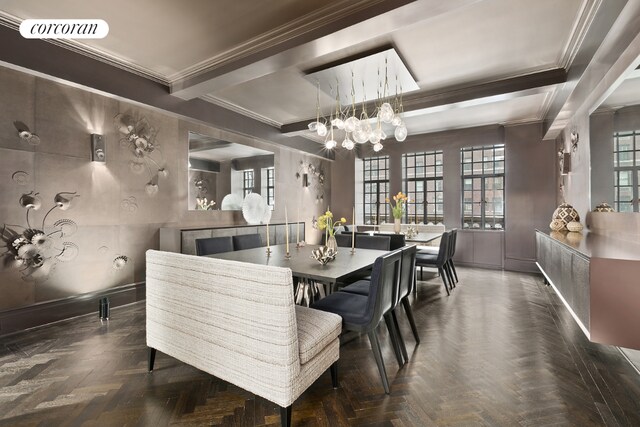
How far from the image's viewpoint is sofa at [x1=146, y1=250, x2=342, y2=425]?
1.56m

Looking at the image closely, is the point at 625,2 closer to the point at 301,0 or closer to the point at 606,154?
the point at 606,154

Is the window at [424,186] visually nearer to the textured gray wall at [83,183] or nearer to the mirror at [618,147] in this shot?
the mirror at [618,147]

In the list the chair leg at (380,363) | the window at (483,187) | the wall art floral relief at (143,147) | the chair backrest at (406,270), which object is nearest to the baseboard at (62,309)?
the wall art floral relief at (143,147)

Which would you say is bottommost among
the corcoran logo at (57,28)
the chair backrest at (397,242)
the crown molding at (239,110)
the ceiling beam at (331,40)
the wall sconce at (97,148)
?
the chair backrest at (397,242)

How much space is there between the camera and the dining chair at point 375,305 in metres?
2.00

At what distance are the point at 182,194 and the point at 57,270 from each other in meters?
1.81

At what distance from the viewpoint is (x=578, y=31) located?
2.88 metres

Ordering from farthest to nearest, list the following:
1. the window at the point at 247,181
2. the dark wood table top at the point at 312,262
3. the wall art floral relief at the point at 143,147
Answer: the window at the point at 247,181 → the wall art floral relief at the point at 143,147 → the dark wood table top at the point at 312,262

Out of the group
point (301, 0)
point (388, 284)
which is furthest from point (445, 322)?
point (301, 0)

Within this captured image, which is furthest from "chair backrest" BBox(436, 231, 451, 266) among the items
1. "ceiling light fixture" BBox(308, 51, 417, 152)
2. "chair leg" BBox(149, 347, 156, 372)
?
"chair leg" BBox(149, 347, 156, 372)

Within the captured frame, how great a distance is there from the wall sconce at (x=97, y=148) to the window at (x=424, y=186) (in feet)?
20.6

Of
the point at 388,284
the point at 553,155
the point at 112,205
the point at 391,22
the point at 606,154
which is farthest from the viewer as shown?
the point at 553,155

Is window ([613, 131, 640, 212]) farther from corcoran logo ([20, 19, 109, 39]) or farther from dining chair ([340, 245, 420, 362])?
corcoran logo ([20, 19, 109, 39])

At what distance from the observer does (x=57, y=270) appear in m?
3.30
